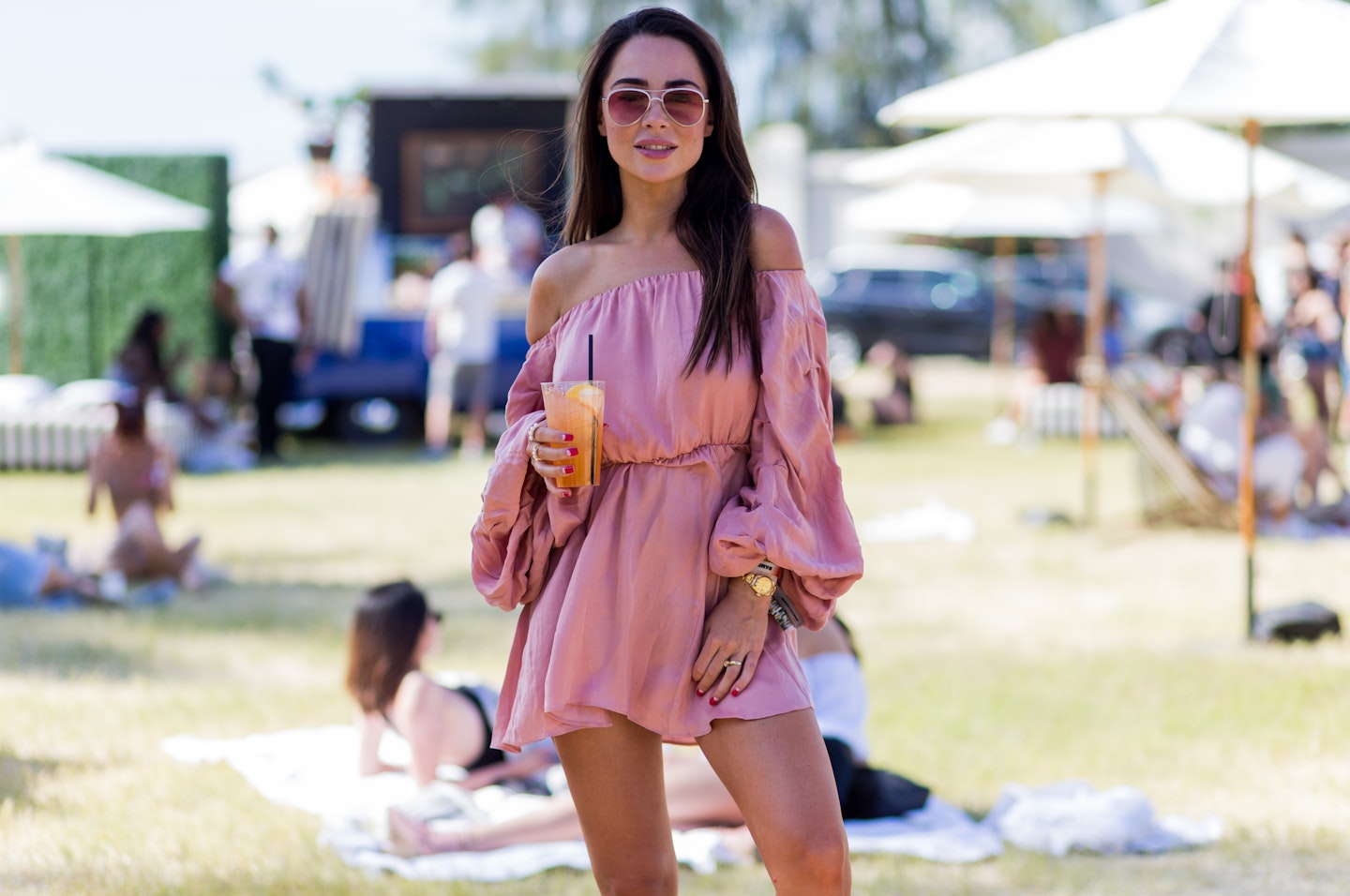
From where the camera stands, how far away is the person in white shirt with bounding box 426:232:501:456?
44.7 ft

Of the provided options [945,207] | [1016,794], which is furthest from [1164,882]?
[945,207]

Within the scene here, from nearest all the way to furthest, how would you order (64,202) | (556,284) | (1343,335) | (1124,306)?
(556,284) < (64,202) < (1343,335) < (1124,306)

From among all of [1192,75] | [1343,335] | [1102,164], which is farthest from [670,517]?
[1343,335]

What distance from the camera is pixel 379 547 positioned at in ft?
30.8

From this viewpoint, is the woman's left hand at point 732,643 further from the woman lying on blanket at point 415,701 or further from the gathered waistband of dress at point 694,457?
the woman lying on blanket at point 415,701

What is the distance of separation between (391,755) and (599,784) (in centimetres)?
295

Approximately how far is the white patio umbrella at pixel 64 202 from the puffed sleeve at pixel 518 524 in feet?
30.1

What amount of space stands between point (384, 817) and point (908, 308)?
21.2m

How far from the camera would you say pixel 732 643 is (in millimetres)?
2502

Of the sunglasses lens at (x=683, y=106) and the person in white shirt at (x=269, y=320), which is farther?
the person in white shirt at (x=269, y=320)

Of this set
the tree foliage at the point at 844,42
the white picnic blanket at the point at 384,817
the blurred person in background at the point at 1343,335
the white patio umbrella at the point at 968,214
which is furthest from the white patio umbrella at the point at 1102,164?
the tree foliage at the point at 844,42

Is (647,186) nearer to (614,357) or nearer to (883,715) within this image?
(614,357)

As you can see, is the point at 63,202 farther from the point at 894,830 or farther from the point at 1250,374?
the point at 894,830

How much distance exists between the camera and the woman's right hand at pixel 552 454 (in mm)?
2510
